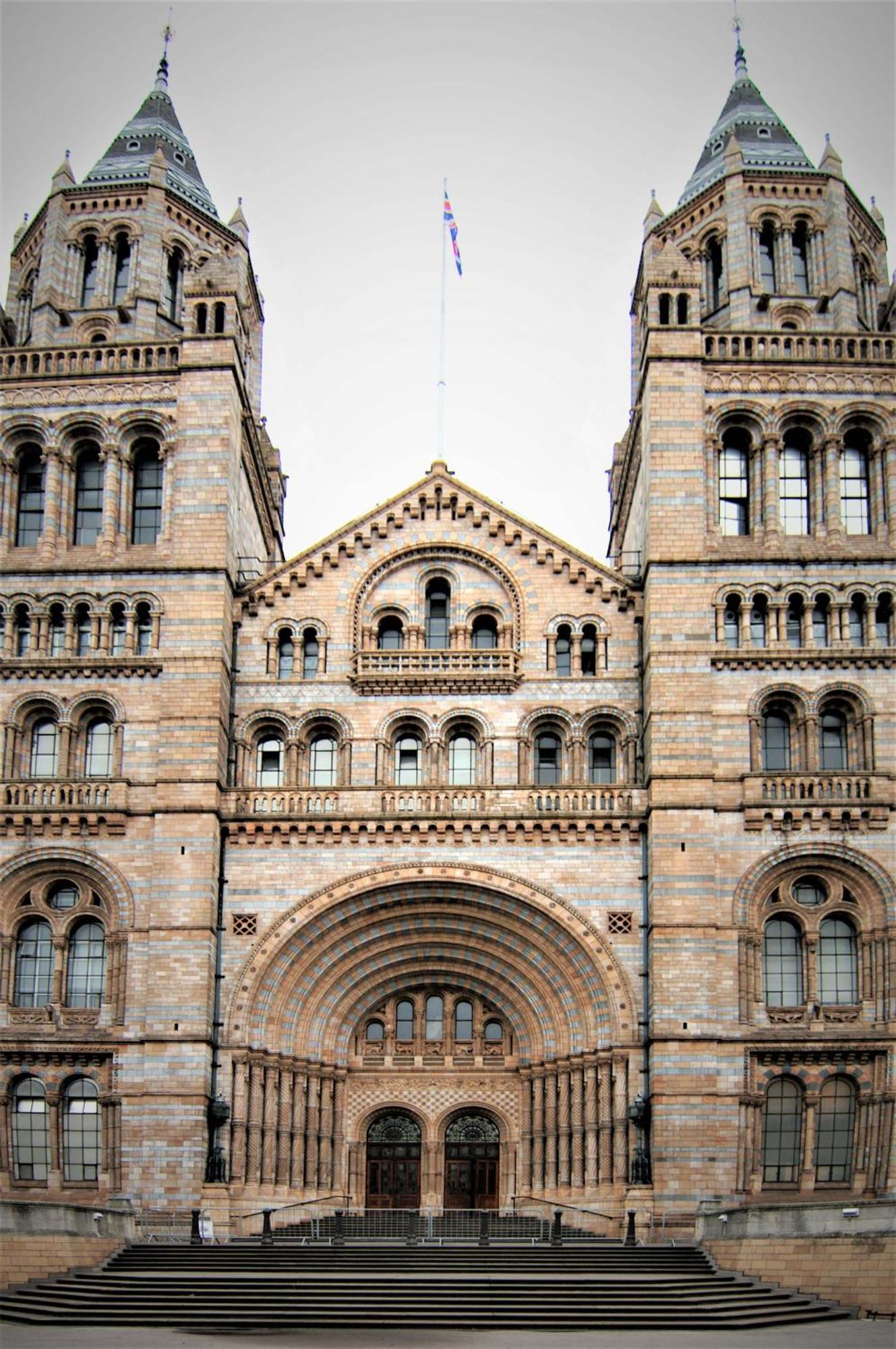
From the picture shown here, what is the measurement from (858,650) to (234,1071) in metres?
18.2

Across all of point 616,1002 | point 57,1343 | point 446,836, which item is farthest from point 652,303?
point 57,1343

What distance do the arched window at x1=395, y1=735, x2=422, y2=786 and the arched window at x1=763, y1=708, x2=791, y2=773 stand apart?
8.66m

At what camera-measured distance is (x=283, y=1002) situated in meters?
40.9

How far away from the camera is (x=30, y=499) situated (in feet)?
148

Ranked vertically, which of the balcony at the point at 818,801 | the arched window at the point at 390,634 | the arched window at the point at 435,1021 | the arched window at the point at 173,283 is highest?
the arched window at the point at 173,283

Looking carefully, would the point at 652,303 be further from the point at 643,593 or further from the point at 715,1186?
the point at 715,1186

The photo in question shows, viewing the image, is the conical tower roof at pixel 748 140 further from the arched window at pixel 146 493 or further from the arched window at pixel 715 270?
the arched window at pixel 146 493

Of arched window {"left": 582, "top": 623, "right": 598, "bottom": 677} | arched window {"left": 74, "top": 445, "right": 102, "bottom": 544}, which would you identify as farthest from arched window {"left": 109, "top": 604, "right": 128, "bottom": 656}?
arched window {"left": 582, "top": 623, "right": 598, "bottom": 677}

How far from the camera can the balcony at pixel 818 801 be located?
4000 centimetres

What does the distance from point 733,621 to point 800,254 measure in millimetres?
11753

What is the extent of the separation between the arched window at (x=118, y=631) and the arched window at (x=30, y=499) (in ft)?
11.2

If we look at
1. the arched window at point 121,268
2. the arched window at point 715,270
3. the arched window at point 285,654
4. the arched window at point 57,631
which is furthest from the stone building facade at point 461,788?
the arched window at point 715,270

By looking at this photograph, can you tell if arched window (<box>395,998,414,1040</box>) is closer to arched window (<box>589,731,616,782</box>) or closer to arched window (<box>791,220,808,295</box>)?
arched window (<box>589,731,616,782</box>)

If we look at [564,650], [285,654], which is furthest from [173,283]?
[564,650]
